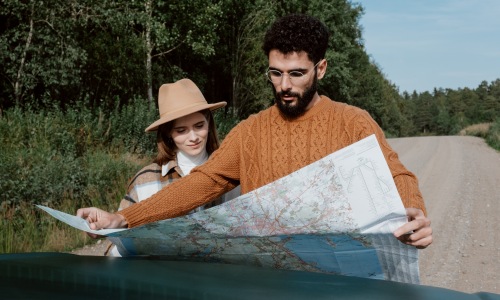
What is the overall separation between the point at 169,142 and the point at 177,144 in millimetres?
157

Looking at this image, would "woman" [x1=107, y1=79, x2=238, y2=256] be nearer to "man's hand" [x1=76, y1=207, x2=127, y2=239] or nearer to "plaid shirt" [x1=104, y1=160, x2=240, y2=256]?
"plaid shirt" [x1=104, y1=160, x2=240, y2=256]

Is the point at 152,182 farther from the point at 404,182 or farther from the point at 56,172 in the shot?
the point at 56,172

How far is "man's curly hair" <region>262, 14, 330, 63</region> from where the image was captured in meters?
2.48

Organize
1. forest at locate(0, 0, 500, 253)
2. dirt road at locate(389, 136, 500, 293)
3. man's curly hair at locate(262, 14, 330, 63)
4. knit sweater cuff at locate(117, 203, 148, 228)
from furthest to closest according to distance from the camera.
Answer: forest at locate(0, 0, 500, 253)
dirt road at locate(389, 136, 500, 293)
man's curly hair at locate(262, 14, 330, 63)
knit sweater cuff at locate(117, 203, 148, 228)

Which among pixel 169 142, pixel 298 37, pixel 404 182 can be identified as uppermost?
pixel 298 37

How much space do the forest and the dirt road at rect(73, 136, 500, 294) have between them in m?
1.37

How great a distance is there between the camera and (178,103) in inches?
141

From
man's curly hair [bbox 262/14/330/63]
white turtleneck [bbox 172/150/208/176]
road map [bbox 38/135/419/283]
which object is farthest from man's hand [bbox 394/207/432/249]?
white turtleneck [bbox 172/150/208/176]

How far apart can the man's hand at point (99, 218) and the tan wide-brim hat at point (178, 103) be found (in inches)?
47.1

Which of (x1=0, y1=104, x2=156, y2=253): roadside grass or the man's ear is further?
(x1=0, y1=104, x2=156, y2=253): roadside grass

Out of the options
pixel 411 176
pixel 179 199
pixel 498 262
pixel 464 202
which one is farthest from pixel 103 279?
pixel 464 202

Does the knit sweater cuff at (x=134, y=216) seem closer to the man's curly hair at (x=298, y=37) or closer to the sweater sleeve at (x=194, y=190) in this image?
the sweater sleeve at (x=194, y=190)

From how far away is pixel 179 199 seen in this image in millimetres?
2447

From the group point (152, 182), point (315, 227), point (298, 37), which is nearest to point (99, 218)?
point (315, 227)
